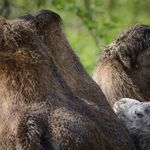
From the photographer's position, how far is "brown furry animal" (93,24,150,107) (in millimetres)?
2992

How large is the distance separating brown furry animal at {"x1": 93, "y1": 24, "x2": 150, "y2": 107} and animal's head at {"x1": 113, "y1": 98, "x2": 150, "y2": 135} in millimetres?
903

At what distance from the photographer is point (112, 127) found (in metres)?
1.58

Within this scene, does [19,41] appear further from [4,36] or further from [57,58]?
[57,58]

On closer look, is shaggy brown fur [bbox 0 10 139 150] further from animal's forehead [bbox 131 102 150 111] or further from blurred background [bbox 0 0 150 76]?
blurred background [bbox 0 0 150 76]

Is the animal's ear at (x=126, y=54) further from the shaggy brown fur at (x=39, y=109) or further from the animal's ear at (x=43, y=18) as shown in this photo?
the shaggy brown fur at (x=39, y=109)

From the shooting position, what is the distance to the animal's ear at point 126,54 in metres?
2.98

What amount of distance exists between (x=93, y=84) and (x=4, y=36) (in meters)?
0.89

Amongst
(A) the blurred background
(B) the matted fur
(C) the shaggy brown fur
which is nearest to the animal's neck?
(B) the matted fur

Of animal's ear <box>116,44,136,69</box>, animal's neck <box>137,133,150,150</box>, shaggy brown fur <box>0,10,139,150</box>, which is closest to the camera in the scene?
shaggy brown fur <box>0,10,139,150</box>

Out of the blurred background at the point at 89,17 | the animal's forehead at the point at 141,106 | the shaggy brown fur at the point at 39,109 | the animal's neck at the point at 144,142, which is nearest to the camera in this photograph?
the shaggy brown fur at the point at 39,109

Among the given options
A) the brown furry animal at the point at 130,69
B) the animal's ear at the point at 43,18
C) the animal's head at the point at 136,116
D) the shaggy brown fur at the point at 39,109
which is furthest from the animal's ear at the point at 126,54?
the shaggy brown fur at the point at 39,109

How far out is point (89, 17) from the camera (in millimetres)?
7238

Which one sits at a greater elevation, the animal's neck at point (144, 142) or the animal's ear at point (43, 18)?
the animal's ear at point (43, 18)

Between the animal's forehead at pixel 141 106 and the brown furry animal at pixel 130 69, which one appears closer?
the animal's forehead at pixel 141 106
